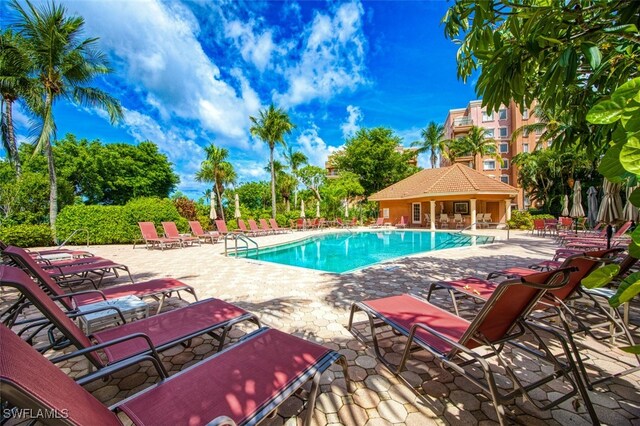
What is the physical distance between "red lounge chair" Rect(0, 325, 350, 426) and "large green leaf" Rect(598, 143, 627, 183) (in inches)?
73.8

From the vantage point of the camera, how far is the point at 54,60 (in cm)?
1202

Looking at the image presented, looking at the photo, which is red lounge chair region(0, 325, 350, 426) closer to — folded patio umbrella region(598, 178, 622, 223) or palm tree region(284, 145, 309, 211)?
folded patio umbrella region(598, 178, 622, 223)

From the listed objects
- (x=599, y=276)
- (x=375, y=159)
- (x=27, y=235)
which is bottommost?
(x=27, y=235)

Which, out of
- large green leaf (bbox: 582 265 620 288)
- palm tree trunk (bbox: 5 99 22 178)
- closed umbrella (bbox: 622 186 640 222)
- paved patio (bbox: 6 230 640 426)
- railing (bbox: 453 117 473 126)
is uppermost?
railing (bbox: 453 117 473 126)

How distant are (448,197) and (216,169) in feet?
74.9

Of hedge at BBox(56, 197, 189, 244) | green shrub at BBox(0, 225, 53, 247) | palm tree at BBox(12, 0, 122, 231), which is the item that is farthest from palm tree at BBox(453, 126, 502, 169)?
green shrub at BBox(0, 225, 53, 247)

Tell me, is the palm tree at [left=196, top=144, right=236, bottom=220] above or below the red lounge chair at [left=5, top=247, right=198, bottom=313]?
above

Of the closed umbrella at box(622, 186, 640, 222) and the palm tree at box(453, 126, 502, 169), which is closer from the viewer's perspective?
the closed umbrella at box(622, 186, 640, 222)

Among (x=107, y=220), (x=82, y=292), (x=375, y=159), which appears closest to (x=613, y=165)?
(x=82, y=292)

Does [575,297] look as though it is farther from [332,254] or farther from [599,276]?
[332,254]

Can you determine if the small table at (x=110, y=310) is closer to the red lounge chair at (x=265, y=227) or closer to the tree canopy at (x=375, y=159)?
the red lounge chair at (x=265, y=227)

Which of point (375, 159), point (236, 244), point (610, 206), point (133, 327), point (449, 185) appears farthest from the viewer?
point (375, 159)

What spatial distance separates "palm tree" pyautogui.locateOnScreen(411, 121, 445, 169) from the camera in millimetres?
30594

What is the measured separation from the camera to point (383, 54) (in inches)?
688
